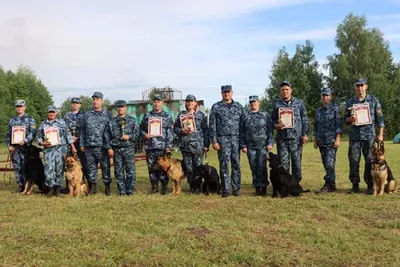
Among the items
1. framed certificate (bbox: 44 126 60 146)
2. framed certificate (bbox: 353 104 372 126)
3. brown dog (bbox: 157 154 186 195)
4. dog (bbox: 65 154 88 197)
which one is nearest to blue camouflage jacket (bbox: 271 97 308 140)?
framed certificate (bbox: 353 104 372 126)

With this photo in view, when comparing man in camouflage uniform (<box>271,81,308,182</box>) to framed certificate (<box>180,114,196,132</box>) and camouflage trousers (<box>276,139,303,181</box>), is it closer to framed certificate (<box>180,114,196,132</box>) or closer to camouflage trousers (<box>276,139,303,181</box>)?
camouflage trousers (<box>276,139,303,181</box>)

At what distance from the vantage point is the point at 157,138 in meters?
8.17

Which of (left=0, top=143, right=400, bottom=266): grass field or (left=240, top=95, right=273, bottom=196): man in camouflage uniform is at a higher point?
(left=240, top=95, right=273, bottom=196): man in camouflage uniform

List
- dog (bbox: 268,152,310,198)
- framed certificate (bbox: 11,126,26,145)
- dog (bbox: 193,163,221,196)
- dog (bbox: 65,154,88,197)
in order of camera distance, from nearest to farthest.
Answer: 1. dog (bbox: 268,152,310,198)
2. dog (bbox: 193,163,221,196)
3. dog (bbox: 65,154,88,197)
4. framed certificate (bbox: 11,126,26,145)

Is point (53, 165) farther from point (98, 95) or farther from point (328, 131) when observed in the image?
point (328, 131)

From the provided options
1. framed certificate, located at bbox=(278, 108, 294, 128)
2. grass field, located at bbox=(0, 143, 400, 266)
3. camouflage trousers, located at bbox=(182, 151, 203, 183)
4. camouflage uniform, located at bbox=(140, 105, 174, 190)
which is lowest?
grass field, located at bbox=(0, 143, 400, 266)

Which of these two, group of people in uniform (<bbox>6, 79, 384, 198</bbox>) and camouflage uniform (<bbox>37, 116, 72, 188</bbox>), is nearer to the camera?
group of people in uniform (<bbox>6, 79, 384, 198</bbox>)

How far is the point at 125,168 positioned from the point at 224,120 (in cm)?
227

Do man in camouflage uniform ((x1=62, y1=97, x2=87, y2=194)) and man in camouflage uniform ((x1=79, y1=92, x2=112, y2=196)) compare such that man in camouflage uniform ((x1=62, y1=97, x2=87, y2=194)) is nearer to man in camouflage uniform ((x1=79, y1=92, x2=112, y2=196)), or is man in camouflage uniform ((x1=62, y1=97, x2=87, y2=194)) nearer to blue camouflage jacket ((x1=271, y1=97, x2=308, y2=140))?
man in camouflage uniform ((x1=79, y1=92, x2=112, y2=196))

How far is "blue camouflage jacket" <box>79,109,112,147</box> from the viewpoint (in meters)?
8.16

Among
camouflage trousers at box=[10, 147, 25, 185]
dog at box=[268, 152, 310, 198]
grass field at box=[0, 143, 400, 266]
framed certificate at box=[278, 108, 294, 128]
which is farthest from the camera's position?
camouflage trousers at box=[10, 147, 25, 185]

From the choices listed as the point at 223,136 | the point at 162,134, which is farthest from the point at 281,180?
the point at 162,134

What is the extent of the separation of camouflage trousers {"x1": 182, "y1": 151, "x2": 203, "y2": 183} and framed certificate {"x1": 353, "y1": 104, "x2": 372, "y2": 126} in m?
3.10

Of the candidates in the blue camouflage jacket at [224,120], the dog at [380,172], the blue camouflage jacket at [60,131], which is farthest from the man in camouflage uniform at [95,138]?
the dog at [380,172]
